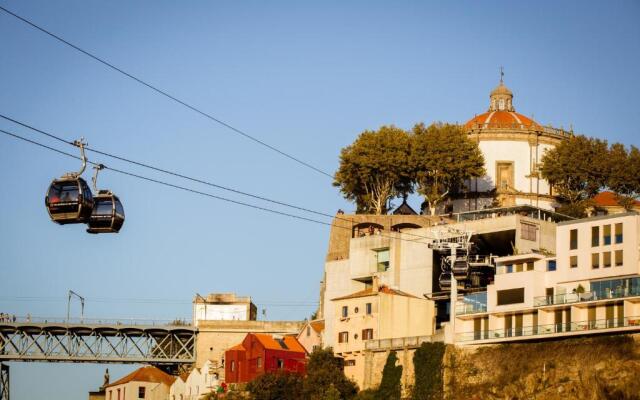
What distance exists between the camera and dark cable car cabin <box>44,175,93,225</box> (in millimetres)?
66000

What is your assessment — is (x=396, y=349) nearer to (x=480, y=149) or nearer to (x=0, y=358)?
(x=480, y=149)

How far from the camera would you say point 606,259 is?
3752 inches

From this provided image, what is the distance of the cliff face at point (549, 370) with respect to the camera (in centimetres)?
8762

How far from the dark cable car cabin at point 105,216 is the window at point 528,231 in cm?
4463

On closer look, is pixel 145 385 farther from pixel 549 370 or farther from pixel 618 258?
pixel 618 258

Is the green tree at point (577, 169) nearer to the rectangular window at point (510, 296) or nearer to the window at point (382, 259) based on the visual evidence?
the window at point (382, 259)

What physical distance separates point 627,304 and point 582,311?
3.58m

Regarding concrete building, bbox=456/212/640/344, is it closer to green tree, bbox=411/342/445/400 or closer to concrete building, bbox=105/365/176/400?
green tree, bbox=411/342/445/400

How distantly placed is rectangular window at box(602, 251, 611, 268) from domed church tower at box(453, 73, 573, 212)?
29916 millimetres

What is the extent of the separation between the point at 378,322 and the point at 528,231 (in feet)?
41.3

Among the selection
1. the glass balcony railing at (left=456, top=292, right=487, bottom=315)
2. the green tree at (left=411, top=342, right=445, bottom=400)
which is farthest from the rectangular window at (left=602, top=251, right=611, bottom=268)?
the green tree at (left=411, top=342, right=445, bottom=400)

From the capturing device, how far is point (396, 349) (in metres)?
102

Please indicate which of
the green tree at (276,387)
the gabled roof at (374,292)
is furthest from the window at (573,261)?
the green tree at (276,387)

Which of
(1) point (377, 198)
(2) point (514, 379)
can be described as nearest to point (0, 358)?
(1) point (377, 198)
